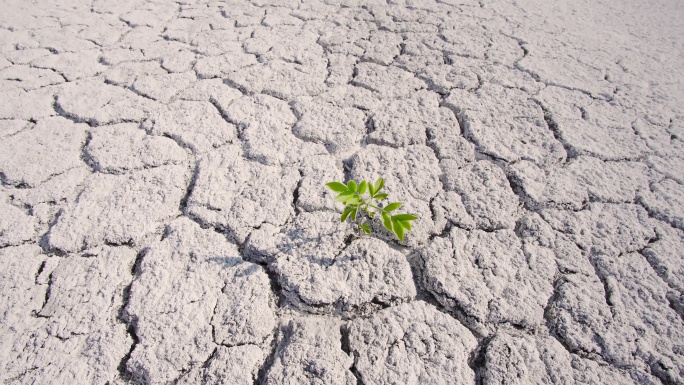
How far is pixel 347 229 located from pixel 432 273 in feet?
1.09

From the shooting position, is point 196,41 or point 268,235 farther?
point 196,41

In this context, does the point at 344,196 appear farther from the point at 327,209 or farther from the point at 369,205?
the point at 327,209

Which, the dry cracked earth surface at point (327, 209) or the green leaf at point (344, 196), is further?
the green leaf at point (344, 196)

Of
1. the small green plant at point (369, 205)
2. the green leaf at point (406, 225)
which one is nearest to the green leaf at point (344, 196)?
the small green plant at point (369, 205)

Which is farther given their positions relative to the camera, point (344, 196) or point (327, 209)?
point (327, 209)

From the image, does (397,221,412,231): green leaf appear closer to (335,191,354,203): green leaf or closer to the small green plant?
the small green plant

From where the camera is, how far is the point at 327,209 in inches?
54.7

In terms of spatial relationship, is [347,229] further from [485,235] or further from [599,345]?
[599,345]

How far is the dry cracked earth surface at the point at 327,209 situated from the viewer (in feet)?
3.43

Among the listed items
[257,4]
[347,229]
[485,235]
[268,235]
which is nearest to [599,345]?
Result: [485,235]

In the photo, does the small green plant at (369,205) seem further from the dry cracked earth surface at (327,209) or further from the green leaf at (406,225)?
the dry cracked earth surface at (327,209)

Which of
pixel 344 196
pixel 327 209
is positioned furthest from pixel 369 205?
pixel 327 209

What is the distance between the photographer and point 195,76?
202 centimetres

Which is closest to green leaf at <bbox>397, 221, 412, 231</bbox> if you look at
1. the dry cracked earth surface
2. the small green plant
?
the small green plant
